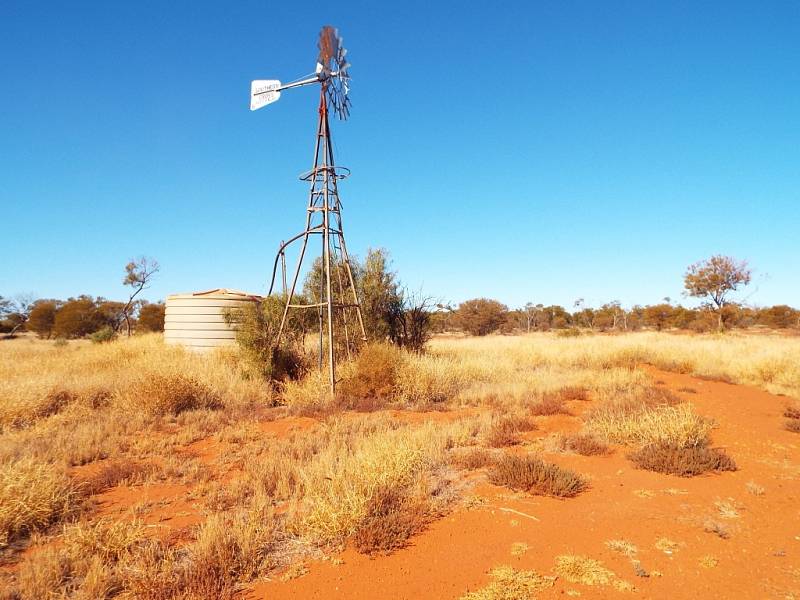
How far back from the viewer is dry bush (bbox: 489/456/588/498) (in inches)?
203

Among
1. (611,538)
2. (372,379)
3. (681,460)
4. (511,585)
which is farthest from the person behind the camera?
(372,379)

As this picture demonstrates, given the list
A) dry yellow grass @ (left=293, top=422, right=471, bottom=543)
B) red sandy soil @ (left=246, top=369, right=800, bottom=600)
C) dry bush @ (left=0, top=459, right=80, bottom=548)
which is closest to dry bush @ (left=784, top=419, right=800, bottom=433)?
red sandy soil @ (left=246, top=369, right=800, bottom=600)

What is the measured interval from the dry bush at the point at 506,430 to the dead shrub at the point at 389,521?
2.73 m

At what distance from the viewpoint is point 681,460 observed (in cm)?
603

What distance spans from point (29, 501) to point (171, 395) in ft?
16.0

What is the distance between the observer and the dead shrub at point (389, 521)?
392 cm

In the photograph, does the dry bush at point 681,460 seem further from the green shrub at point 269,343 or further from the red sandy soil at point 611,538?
the green shrub at point 269,343

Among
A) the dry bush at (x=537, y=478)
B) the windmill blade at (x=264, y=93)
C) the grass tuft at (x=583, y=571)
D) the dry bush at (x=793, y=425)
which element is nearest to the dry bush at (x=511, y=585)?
the grass tuft at (x=583, y=571)

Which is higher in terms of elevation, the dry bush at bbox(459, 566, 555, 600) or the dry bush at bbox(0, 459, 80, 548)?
the dry bush at bbox(0, 459, 80, 548)

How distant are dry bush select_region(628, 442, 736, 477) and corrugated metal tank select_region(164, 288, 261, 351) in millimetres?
12514

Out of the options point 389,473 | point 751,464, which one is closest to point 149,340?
point 389,473

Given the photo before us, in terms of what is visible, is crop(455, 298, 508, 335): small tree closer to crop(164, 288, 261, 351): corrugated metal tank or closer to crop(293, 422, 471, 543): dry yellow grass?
crop(164, 288, 261, 351): corrugated metal tank

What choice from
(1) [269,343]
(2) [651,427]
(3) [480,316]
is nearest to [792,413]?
(2) [651,427]

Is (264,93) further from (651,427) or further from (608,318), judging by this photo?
(608,318)
